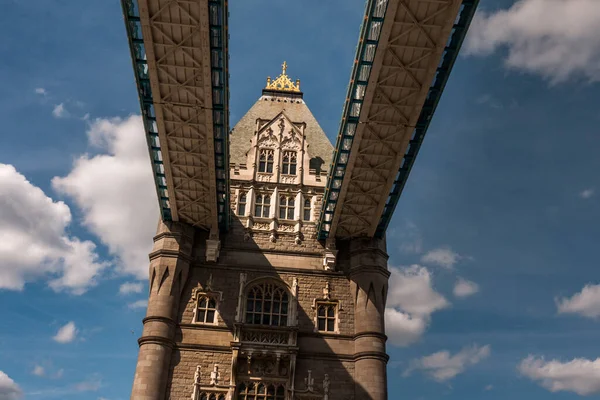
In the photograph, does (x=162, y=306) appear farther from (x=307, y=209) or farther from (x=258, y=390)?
(x=307, y=209)

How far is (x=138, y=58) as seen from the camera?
25984mm

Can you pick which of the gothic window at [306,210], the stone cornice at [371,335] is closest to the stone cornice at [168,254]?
the gothic window at [306,210]

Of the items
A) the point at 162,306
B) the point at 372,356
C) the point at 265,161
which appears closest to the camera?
the point at 372,356

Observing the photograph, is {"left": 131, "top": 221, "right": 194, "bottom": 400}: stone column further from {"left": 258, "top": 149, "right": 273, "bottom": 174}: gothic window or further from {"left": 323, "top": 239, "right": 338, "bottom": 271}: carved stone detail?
{"left": 323, "top": 239, "right": 338, "bottom": 271}: carved stone detail

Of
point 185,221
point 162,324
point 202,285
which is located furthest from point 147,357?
point 185,221

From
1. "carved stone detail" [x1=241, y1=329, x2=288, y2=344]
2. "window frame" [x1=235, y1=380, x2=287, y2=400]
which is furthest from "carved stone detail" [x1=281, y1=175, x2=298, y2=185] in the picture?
"window frame" [x1=235, y1=380, x2=287, y2=400]

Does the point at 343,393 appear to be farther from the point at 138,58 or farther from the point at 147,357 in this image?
the point at 138,58

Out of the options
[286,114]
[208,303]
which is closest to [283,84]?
[286,114]

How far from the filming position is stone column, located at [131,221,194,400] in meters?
31.9

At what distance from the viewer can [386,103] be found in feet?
91.7

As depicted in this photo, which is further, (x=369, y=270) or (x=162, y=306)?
(x=369, y=270)

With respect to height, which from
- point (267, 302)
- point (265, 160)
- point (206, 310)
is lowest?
point (206, 310)

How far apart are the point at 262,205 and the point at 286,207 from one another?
1.65 metres

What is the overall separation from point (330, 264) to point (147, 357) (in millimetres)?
12404
